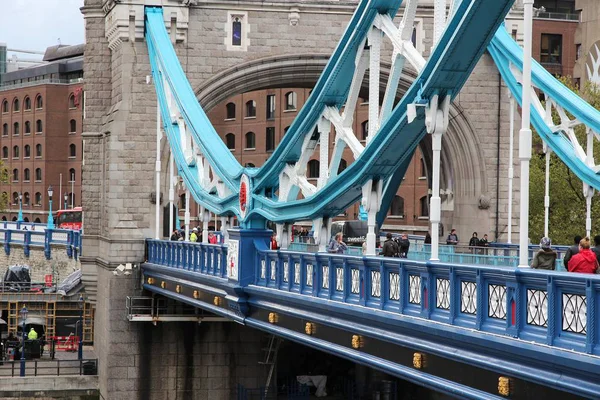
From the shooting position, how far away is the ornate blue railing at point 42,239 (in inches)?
2620

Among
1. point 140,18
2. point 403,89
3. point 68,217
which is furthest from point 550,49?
point 68,217

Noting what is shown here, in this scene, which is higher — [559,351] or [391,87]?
[391,87]

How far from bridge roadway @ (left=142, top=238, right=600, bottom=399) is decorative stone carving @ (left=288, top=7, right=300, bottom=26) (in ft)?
45.1

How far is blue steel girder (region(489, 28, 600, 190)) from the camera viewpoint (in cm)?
2638

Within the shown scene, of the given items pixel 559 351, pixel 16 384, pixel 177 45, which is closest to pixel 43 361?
pixel 16 384

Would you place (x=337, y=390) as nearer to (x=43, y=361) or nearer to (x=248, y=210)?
(x=43, y=361)

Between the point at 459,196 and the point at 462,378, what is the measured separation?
23959 mm

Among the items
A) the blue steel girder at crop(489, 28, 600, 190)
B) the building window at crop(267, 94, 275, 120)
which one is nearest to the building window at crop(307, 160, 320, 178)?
the building window at crop(267, 94, 275, 120)

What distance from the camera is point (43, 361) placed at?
43.6m

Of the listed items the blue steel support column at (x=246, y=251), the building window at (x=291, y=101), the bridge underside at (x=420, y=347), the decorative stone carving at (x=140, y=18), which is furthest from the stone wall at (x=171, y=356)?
the building window at (x=291, y=101)

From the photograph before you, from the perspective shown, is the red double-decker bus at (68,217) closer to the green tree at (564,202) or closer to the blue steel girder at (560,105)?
the green tree at (564,202)

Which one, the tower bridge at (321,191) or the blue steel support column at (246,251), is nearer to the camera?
the tower bridge at (321,191)

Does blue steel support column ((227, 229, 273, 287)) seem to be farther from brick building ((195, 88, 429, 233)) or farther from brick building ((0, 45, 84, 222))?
brick building ((0, 45, 84, 222))

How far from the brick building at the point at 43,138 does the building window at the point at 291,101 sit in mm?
31337
